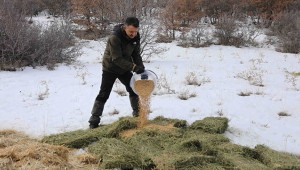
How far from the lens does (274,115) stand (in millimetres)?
4363

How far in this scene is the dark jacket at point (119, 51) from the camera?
137 inches

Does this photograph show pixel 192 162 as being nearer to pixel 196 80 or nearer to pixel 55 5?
pixel 196 80

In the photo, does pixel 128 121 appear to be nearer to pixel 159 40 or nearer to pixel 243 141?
pixel 243 141

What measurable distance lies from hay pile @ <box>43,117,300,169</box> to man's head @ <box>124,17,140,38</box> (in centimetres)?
126

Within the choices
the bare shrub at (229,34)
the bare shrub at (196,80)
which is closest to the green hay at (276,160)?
the bare shrub at (196,80)

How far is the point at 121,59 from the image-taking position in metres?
3.48

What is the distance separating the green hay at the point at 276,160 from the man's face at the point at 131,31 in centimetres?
207

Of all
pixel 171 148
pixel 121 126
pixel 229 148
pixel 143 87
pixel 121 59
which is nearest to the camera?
pixel 229 148

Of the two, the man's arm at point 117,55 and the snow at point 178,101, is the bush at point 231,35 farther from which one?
the man's arm at point 117,55

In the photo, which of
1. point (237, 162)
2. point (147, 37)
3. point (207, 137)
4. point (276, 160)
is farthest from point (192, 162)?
point (147, 37)

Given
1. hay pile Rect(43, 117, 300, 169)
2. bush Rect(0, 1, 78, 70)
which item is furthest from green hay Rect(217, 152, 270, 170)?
bush Rect(0, 1, 78, 70)

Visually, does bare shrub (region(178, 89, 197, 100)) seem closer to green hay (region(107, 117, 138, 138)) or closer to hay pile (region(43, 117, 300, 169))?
hay pile (region(43, 117, 300, 169))

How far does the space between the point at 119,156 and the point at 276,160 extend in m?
1.60

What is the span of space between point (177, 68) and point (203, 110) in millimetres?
3672
